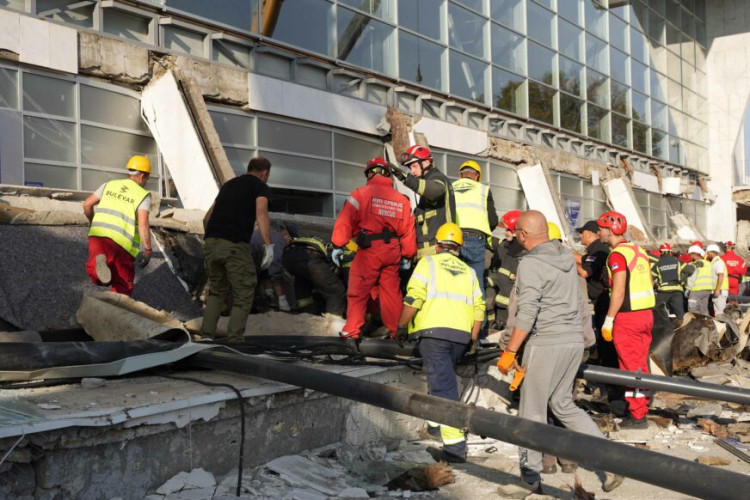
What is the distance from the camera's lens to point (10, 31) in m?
9.32

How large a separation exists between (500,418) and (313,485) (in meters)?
1.42

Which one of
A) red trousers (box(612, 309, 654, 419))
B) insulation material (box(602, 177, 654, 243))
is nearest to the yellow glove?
red trousers (box(612, 309, 654, 419))

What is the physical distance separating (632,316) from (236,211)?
146 inches

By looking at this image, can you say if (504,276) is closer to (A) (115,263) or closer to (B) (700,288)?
(A) (115,263)

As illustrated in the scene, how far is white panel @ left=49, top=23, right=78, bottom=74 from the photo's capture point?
9773 millimetres

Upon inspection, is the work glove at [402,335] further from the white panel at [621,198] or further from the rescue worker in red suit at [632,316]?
the white panel at [621,198]

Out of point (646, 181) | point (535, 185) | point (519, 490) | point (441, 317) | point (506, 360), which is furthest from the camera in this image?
point (646, 181)

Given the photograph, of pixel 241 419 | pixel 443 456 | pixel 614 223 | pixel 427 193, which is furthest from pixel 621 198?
pixel 241 419

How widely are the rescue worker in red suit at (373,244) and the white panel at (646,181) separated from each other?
812 inches

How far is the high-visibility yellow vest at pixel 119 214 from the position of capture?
6.71m

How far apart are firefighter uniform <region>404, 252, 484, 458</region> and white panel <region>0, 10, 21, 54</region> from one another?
A: 683 cm

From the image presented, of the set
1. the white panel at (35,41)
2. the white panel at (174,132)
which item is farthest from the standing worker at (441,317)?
the white panel at (35,41)

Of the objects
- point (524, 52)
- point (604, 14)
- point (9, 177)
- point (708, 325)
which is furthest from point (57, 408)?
point (604, 14)

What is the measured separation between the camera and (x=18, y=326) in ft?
22.0
